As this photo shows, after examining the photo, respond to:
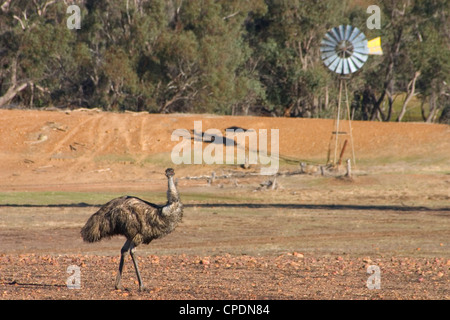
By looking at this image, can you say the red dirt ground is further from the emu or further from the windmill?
the windmill

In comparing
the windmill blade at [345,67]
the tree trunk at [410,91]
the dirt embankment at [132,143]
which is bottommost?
the dirt embankment at [132,143]

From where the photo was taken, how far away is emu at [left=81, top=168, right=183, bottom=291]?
11.2 metres

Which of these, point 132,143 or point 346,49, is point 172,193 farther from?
point 132,143

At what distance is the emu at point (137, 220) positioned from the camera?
11.2 meters

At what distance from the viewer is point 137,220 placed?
1148 centimetres

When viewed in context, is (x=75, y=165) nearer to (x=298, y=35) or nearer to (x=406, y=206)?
(x=406, y=206)

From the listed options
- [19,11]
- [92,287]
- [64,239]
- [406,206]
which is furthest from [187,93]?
[92,287]

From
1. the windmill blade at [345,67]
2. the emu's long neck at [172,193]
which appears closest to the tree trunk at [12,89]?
the windmill blade at [345,67]

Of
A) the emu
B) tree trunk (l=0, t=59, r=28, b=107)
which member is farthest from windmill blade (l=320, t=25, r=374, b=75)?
the emu

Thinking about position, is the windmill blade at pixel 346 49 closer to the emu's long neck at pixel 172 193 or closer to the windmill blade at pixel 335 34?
the windmill blade at pixel 335 34

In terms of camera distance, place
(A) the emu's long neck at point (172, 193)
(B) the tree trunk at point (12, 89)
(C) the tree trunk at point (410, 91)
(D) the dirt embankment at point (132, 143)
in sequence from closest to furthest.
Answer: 1. (A) the emu's long neck at point (172, 193)
2. (D) the dirt embankment at point (132, 143)
3. (B) the tree trunk at point (12, 89)
4. (C) the tree trunk at point (410, 91)

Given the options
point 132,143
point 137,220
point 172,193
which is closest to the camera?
point 172,193

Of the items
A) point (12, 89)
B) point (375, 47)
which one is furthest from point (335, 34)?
point (12, 89)
